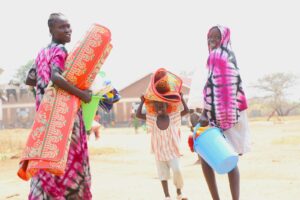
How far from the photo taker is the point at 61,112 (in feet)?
10.7

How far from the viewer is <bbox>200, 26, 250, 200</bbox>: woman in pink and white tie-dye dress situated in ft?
13.5

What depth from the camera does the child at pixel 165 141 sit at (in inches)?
216

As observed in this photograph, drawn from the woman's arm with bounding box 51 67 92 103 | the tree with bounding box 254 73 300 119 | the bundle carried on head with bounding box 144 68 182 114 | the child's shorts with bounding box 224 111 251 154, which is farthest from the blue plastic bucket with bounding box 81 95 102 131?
the tree with bounding box 254 73 300 119

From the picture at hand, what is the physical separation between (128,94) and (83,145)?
42488mm

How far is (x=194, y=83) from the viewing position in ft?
14.4

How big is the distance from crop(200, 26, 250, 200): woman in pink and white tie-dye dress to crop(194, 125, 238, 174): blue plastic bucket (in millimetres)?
193

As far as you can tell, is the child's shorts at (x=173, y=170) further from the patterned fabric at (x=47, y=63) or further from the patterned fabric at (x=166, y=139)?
the patterned fabric at (x=47, y=63)

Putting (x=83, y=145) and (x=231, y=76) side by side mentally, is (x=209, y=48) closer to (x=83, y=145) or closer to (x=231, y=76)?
(x=231, y=76)

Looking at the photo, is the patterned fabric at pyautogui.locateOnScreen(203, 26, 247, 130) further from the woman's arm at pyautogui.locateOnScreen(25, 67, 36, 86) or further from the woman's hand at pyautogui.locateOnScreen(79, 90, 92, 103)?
the woman's arm at pyautogui.locateOnScreen(25, 67, 36, 86)

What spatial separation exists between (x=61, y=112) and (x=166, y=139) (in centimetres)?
253

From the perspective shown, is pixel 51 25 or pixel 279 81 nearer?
pixel 51 25

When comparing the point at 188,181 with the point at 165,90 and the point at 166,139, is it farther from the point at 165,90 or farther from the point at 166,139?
the point at 165,90

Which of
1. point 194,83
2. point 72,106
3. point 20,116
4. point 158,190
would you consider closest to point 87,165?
point 72,106

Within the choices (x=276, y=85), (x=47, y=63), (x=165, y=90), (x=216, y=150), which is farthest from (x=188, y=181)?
(x=276, y=85)
